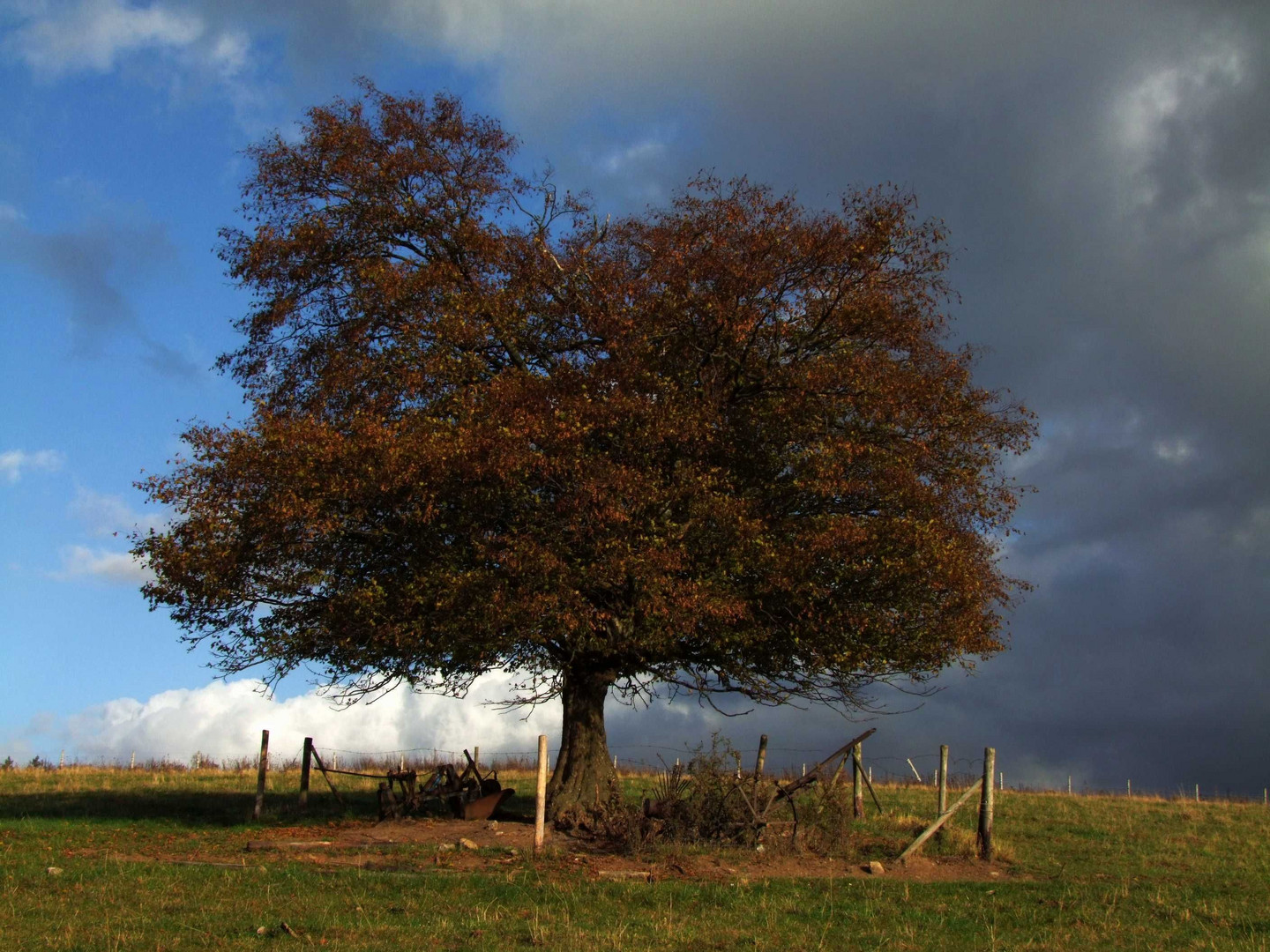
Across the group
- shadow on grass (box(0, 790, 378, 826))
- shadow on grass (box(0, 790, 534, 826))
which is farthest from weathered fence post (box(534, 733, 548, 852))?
shadow on grass (box(0, 790, 378, 826))

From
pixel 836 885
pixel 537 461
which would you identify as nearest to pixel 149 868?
pixel 537 461

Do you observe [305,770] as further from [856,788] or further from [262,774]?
[856,788]

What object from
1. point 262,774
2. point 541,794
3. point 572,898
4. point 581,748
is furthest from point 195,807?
point 572,898

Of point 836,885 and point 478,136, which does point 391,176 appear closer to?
point 478,136

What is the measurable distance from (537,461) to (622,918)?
29.8 ft

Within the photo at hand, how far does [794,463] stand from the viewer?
22.5 metres

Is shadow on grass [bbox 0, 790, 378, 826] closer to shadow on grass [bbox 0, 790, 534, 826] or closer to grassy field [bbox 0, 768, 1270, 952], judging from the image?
shadow on grass [bbox 0, 790, 534, 826]

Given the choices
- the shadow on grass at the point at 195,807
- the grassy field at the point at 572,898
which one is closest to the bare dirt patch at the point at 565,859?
the grassy field at the point at 572,898

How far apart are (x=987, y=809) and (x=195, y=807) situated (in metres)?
19.7

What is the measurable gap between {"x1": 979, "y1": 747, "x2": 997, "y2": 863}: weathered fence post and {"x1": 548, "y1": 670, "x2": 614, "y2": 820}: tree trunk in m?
7.96

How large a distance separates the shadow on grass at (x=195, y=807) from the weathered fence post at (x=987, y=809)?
9764 mm

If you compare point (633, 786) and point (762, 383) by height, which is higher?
point (762, 383)

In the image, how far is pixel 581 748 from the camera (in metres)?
24.6

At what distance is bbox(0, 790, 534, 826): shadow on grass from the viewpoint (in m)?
25.4
